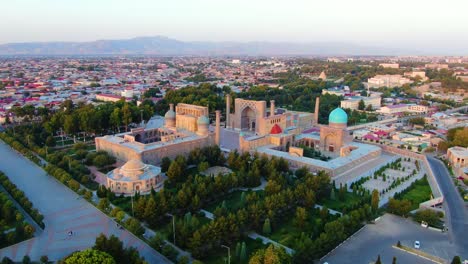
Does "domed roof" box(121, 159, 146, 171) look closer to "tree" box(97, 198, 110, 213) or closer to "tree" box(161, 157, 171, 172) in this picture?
"tree" box(161, 157, 171, 172)

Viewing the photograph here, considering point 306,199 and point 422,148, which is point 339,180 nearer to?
point 306,199

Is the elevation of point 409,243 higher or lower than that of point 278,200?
lower

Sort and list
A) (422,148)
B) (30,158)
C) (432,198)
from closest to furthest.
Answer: (432,198)
(30,158)
(422,148)

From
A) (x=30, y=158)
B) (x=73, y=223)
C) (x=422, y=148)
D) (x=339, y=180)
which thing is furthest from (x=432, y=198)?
(x=30, y=158)

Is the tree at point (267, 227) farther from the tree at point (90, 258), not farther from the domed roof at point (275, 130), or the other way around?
the domed roof at point (275, 130)

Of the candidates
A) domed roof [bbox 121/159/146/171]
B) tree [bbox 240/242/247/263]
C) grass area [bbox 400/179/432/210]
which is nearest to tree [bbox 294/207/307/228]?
tree [bbox 240/242/247/263]
